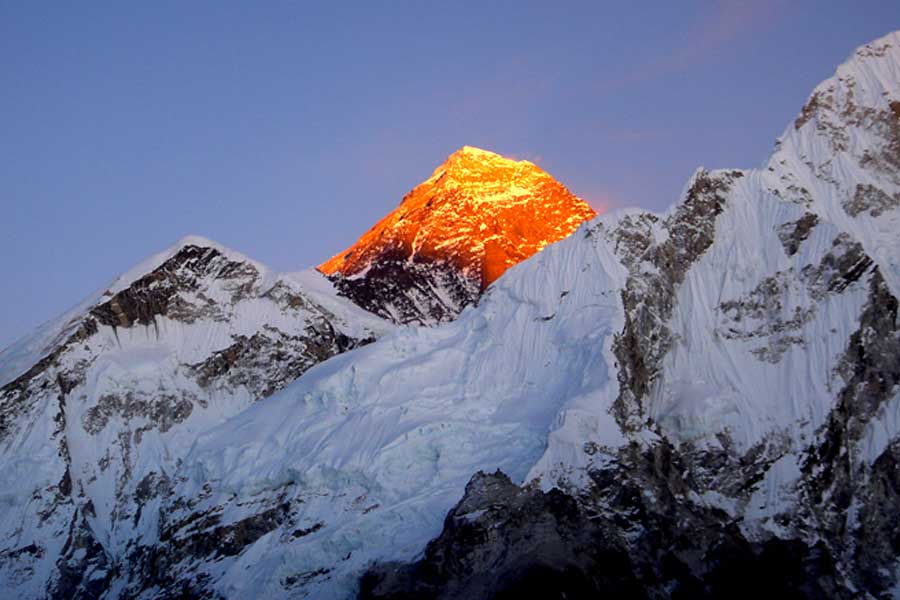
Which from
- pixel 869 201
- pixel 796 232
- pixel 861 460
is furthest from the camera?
pixel 869 201

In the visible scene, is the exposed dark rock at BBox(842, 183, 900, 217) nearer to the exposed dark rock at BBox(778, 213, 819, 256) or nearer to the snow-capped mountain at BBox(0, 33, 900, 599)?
the snow-capped mountain at BBox(0, 33, 900, 599)

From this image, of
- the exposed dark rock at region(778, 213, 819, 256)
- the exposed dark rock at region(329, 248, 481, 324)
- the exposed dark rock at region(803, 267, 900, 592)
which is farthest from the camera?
the exposed dark rock at region(329, 248, 481, 324)

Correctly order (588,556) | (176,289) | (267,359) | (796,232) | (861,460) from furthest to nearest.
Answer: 1. (176,289)
2. (267,359)
3. (796,232)
4. (861,460)
5. (588,556)

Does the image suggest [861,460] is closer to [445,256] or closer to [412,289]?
[412,289]

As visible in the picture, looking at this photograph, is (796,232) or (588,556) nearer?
(588,556)

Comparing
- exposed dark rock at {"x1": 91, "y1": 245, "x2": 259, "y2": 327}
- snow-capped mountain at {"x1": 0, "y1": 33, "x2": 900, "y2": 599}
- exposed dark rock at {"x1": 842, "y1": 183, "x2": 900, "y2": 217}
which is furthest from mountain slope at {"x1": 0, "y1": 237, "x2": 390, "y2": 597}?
exposed dark rock at {"x1": 842, "y1": 183, "x2": 900, "y2": 217}

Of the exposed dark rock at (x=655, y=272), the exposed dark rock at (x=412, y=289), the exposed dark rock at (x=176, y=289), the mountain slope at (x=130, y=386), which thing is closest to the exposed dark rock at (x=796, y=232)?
the exposed dark rock at (x=655, y=272)

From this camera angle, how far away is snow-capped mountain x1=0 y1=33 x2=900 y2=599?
382ft

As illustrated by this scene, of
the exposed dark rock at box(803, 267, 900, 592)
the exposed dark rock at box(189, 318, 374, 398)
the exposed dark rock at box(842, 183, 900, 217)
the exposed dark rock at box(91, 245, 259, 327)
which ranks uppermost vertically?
the exposed dark rock at box(91, 245, 259, 327)

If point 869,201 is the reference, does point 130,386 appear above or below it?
above

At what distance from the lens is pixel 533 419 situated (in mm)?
128000

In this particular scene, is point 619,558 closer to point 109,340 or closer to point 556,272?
point 556,272

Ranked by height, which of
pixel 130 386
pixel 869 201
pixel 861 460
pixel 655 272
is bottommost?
pixel 861 460

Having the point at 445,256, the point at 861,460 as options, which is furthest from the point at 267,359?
the point at 861,460
